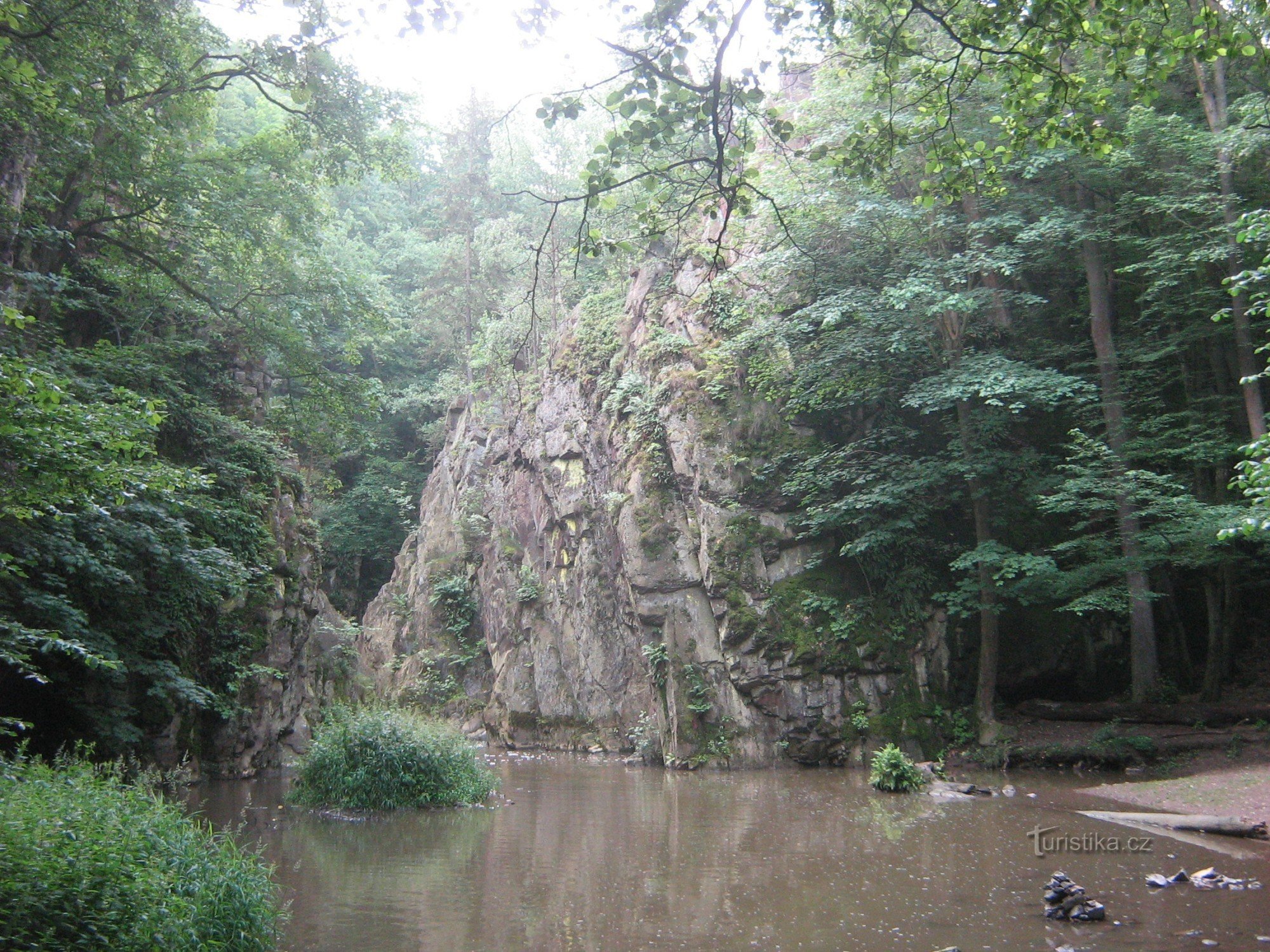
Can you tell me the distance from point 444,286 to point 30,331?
23040mm

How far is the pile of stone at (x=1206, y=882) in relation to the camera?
682cm

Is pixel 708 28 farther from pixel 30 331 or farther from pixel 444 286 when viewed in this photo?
pixel 444 286

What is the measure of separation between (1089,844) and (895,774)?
171 inches

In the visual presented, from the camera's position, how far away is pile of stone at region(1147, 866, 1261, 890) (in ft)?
22.4

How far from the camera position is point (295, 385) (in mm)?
21969

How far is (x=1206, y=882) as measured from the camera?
6.89 m

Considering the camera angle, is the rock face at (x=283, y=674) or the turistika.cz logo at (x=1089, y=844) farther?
the rock face at (x=283, y=674)

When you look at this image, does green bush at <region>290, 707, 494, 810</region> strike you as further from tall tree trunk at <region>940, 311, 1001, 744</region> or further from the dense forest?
tall tree trunk at <region>940, 311, 1001, 744</region>

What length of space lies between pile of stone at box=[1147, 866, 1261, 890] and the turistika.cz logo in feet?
4.27

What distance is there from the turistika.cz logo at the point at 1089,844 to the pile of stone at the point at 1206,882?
51.2 inches

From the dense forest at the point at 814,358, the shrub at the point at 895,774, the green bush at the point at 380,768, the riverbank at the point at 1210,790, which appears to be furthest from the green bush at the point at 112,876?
the riverbank at the point at 1210,790

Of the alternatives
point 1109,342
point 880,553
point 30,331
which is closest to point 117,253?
point 30,331

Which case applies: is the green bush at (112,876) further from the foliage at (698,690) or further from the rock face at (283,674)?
the foliage at (698,690)

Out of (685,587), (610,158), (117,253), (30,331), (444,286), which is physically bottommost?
(685,587)
